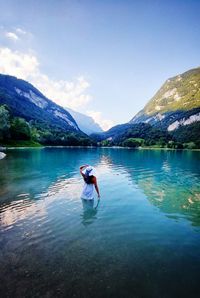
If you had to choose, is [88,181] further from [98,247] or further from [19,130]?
[19,130]

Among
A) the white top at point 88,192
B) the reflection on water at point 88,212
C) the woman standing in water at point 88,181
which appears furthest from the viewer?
the white top at point 88,192

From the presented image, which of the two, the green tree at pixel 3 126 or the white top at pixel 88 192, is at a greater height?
the green tree at pixel 3 126

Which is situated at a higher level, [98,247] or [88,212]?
[98,247]

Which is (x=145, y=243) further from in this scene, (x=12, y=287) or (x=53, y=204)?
(x=53, y=204)

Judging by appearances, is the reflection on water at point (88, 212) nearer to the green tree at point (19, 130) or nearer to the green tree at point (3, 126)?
the green tree at point (3, 126)

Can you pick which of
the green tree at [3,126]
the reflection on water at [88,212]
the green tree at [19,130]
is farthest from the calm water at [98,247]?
the green tree at [19,130]

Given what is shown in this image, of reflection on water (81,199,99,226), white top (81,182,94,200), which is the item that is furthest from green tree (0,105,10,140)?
reflection on water (81,199,99,226)

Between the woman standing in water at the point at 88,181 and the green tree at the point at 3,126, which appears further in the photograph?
the green tree at the point at 3,126

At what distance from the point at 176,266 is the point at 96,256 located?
3.73 metres

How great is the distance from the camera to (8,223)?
1461 cm

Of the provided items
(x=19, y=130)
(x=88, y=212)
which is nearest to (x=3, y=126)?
(x=19, y=130)

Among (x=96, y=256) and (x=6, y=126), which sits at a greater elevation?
(x=6, y=126)

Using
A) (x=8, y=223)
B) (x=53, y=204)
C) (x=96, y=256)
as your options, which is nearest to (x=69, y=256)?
(x=96, y=256)

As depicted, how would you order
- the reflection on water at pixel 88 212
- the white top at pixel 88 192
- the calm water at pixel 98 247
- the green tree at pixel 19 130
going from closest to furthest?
the calm water at pixel 98 247
the reflection on water at pixel 88 212
the white top at pixel 88 192
the green tree at pixel 19 130
